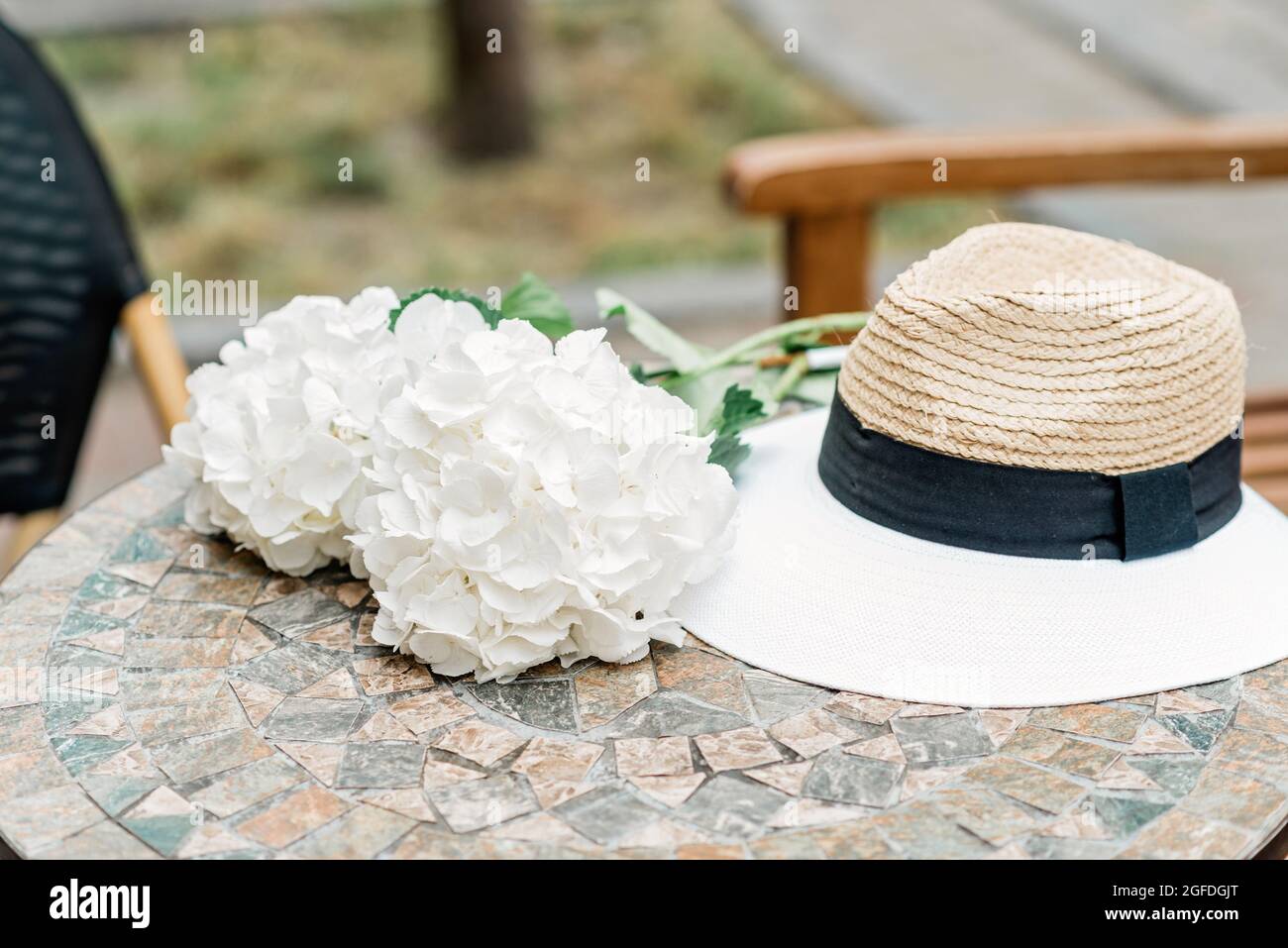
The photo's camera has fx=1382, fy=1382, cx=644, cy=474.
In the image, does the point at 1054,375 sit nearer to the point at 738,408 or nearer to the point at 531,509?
the point at 738,408

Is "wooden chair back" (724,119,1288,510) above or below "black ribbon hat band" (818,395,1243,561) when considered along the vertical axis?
above

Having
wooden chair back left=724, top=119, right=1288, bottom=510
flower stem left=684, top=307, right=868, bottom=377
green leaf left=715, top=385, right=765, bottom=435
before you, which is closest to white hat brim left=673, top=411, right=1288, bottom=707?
green leaf left=715, top=385, right=765, bottom=435

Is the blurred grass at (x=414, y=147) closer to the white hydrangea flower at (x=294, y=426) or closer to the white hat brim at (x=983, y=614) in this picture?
the white hydrangea flower at (x=294, y=426)

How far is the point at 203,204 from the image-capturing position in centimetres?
517

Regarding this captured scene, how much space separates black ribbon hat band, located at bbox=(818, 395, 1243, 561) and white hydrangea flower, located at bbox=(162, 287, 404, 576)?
1.76 feet

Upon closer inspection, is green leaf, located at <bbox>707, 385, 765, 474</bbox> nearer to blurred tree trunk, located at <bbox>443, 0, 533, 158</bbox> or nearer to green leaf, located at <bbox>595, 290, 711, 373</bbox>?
green leaf, located at <bbox>595, 290, 711, 373</bbox>

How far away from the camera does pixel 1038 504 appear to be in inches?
55.2

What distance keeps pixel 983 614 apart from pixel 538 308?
63 centimetres

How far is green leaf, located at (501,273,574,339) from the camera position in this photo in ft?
5.33

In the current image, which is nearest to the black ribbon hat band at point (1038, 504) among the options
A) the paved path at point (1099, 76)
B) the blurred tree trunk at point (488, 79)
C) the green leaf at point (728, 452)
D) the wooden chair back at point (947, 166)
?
the green leaf at point (728, 452)

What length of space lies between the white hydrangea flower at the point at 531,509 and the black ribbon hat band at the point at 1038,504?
0.22 m

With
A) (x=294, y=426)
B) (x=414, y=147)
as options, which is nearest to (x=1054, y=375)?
(x=294, y=426)

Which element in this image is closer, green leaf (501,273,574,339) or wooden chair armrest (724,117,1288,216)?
green leaf (501,273,574,339)

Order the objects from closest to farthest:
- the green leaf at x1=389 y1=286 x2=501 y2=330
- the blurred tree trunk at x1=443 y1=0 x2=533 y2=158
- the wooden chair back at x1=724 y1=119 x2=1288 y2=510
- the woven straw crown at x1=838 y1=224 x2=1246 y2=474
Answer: the woven straw crown at x1=838 y1=224 x2=1246 y2=474 → the green leaf at x1=389 y1=286 x2=501 y2=330 → the wooden chair back at x1=724 y1=119 x2=1288 y2=510 → the blurred tree trunk at x1=443 y1=0 x2=533 y2=158
